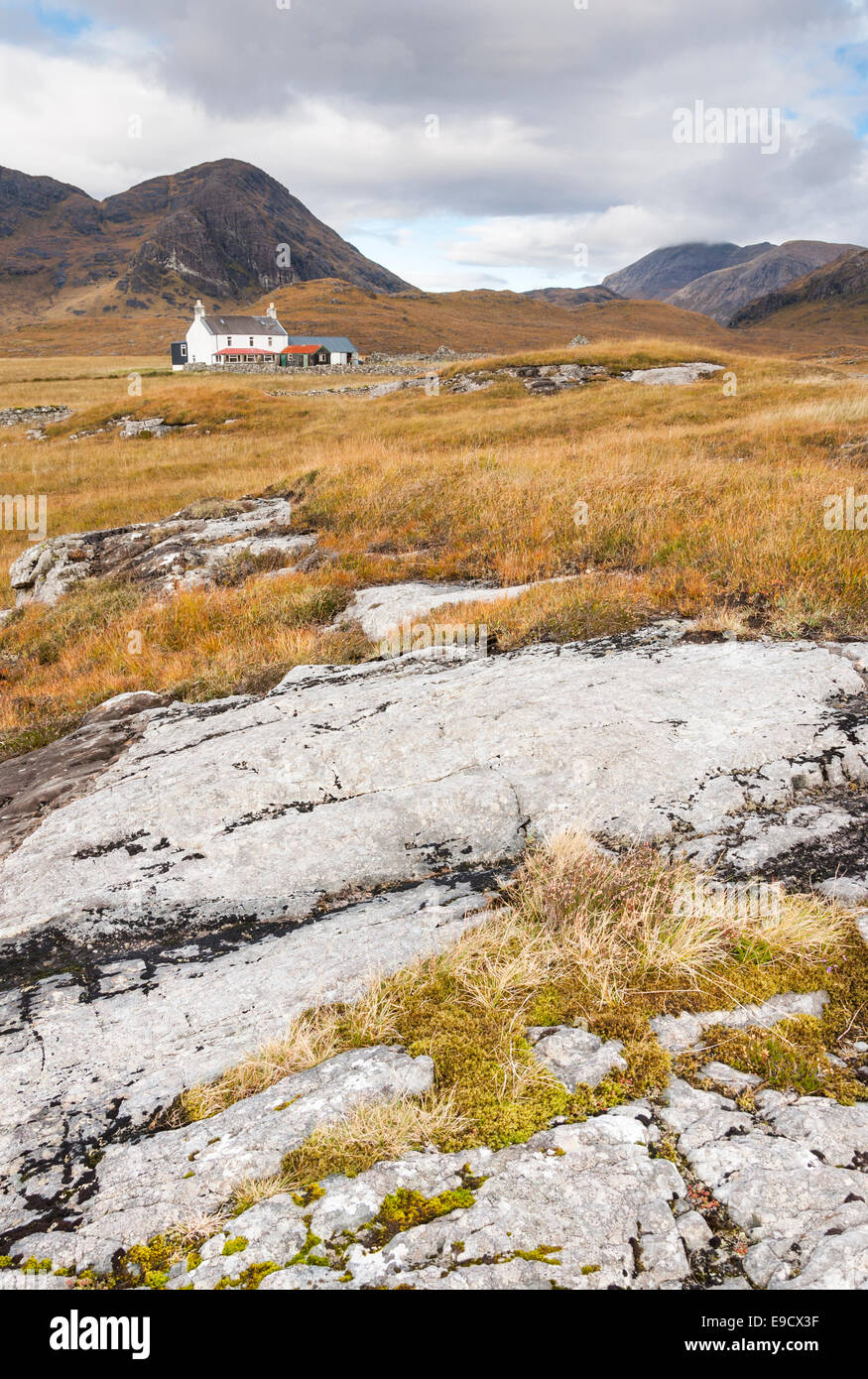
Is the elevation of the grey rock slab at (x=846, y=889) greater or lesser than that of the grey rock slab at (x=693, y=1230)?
greater

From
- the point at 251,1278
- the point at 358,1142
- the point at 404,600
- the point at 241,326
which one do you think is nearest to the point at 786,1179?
the point at 358,1142

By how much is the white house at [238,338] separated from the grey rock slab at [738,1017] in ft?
379

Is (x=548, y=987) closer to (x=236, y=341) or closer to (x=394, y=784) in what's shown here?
(x=394, y=784)

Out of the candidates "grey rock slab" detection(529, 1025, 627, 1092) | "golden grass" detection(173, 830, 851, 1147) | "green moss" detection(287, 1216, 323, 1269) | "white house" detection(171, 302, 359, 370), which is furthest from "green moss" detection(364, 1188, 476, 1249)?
"white house" detection(171, 302, 359, 370)

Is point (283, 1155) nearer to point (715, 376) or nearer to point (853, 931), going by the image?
point (853, 931)

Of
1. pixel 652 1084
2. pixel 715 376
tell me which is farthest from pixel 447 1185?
pixel 715 376

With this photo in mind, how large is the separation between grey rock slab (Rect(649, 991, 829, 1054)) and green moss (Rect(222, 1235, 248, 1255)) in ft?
6.61

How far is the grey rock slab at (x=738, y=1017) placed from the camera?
3414mm

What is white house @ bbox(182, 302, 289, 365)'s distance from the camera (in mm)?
105062

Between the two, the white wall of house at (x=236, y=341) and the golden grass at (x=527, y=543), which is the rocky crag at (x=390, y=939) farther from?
the white wall of house at (x=236, y=341)

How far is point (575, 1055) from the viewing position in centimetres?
332

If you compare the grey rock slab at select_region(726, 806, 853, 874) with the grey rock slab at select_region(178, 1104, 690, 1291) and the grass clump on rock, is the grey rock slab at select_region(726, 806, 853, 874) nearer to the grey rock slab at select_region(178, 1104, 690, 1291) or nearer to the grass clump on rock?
the grass clump on rock

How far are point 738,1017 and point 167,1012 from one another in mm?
3153

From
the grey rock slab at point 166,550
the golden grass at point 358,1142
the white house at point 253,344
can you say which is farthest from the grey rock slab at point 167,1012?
the white house at point 253,344
